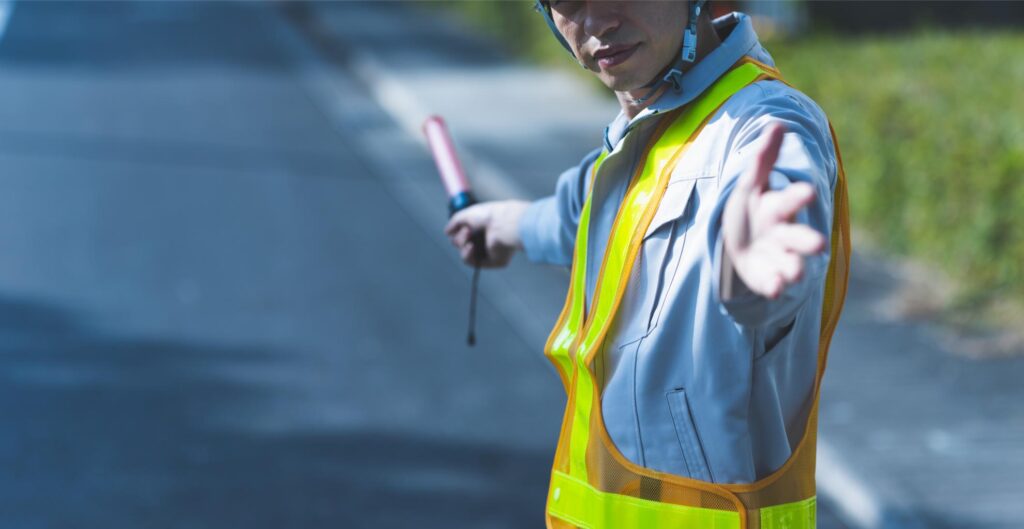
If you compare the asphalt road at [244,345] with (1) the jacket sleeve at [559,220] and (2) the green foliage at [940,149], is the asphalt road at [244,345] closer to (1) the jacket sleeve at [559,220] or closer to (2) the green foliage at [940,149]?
(2) the green foliage at [940,149]

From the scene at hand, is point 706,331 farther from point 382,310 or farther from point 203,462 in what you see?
point 382,310

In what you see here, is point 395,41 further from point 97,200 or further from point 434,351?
point 434,351

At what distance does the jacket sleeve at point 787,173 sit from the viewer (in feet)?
5.21

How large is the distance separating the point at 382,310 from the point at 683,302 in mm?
5416

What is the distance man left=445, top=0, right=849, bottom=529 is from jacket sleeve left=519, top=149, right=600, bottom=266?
287 mm

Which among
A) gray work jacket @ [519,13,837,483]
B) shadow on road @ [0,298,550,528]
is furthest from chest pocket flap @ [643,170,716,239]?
shadow on road @ [0,298,550,528]

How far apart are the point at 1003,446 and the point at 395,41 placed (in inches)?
514

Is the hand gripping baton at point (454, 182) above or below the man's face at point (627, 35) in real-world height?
above

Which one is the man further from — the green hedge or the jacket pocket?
the green hedge

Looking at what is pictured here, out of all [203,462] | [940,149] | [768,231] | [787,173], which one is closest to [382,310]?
[203,462]

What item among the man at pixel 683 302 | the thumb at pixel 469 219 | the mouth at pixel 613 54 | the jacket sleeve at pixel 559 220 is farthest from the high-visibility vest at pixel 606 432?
the thumb at pixel 469 219

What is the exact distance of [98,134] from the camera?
1162cm

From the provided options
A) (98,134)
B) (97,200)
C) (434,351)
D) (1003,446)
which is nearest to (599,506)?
(1003,446)

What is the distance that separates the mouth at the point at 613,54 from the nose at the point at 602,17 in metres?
0.02
